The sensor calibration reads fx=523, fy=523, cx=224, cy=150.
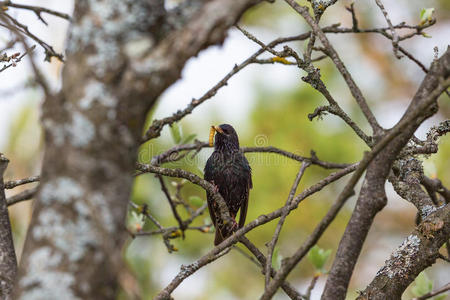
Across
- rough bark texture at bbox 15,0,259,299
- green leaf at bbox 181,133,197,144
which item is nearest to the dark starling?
green leaf at bbox 181,133,197,144

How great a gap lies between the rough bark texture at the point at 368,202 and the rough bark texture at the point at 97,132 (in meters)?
0.73

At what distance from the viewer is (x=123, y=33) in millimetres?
1516

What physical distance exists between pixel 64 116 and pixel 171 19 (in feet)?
1.44

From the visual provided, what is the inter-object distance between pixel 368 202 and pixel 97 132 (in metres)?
0.97

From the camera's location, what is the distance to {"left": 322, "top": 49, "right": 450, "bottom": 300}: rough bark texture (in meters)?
1.82

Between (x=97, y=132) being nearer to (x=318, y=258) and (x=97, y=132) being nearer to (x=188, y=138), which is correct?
(x=318, y=258)

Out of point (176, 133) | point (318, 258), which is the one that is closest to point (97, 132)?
point (318, 258)

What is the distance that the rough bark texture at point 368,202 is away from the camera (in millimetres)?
1823

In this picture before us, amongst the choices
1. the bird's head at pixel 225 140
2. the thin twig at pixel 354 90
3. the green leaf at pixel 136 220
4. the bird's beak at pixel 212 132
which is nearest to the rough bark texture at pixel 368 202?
the thin twig at pixel 354 90

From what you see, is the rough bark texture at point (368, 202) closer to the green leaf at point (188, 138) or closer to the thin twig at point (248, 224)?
the thin twig at point (248, 224)

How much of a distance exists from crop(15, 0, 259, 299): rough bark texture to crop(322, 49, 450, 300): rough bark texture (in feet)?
2.39

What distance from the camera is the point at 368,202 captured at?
6.03 ft

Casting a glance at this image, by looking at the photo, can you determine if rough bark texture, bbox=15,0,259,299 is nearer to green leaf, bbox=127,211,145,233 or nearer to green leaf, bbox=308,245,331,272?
green leaf, bbox=308,245,331,272

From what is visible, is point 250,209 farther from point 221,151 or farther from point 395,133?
point 395,133
